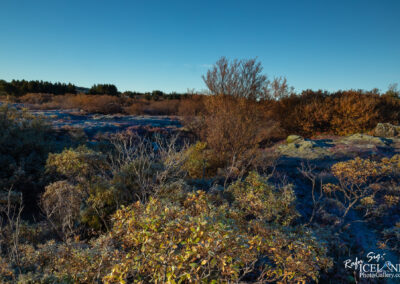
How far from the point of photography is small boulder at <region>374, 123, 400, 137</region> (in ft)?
33.3

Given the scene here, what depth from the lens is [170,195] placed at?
3.48 meters

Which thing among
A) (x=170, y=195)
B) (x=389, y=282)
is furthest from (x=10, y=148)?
(x=389, y=282)

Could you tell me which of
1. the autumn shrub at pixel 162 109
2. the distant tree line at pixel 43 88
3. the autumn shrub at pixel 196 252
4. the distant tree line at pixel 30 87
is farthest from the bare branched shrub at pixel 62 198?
the distant tree line at pixel 30 87

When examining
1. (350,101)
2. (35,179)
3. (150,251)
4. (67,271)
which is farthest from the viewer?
(350,101)

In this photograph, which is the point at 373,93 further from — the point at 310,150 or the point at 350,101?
the point at 310,150

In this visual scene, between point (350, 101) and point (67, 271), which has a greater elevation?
point (350, 101)

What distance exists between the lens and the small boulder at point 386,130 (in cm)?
1015

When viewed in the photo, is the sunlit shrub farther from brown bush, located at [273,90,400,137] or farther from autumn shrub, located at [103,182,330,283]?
brown bush, located at [273,90,400,137]

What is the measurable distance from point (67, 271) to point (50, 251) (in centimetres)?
62

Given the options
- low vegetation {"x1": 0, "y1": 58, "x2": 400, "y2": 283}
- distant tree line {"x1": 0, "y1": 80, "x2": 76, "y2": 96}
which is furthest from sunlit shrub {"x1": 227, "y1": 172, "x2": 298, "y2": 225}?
distant tree line {"x1": 0, "y1": 80, "x2": 76, "y2": 96}

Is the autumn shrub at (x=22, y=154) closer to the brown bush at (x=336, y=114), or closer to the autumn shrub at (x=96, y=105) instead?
the autumn shrub at (x=96, y=105)

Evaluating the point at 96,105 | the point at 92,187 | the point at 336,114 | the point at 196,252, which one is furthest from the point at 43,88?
the point at 196,252

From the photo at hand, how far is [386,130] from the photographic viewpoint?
10320mm

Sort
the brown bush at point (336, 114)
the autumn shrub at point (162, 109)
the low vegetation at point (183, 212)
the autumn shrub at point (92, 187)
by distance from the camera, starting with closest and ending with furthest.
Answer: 1. the low vegetation at point (183, 212)
2. the autumn shrub at point (92, 187)
3. the brown bush at point (336, 114)
4. the autumn shrub at point (162, 109)
